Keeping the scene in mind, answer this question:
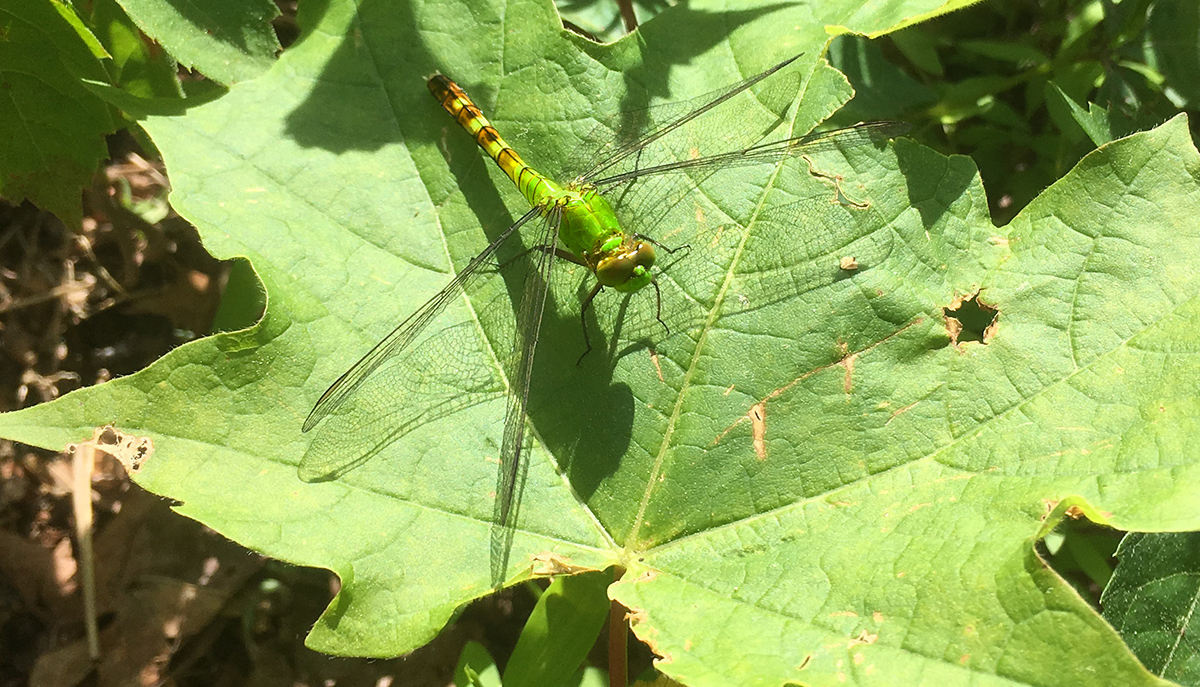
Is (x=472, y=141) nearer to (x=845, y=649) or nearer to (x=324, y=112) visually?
(x=324, y=112)

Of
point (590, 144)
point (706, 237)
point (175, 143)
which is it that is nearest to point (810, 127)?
point (706, 237)

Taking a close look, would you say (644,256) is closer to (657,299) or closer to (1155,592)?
(657,299)

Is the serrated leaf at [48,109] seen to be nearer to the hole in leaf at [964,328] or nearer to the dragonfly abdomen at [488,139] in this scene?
Result: the dragonfly abdomen at [488,139]

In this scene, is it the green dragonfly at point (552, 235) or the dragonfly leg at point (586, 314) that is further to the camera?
the dragonfly leg at point (586, 314)

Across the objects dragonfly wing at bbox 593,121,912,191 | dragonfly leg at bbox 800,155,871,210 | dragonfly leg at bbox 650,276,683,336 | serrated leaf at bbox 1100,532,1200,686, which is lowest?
serrated leaf at bbox 1100,532,1200,686

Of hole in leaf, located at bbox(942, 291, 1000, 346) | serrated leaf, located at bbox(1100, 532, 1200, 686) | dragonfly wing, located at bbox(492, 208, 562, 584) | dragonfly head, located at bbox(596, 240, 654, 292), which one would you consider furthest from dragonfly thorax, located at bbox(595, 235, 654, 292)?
serrated leaf, located at bbox(1100, 532, 1200, 686)

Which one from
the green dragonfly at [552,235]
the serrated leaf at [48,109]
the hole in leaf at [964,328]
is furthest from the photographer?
the serrated leaf at [48,109]

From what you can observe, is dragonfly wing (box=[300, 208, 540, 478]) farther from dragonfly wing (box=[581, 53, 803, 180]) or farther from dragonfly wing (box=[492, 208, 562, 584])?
dragonfly wing (box=[581, 53, 803, 180])

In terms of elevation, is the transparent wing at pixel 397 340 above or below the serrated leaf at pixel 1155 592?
above

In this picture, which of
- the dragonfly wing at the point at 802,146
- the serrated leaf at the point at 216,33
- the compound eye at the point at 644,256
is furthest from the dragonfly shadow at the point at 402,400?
the serrated leaf at the point at 216,33
